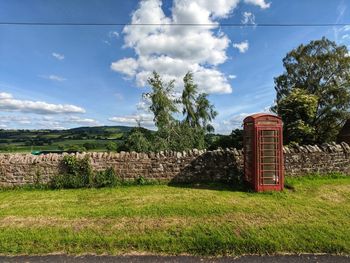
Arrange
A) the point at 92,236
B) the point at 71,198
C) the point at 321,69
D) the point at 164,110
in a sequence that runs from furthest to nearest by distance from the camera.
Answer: the point at 321,69 → the point at 164,110 → the point at 71,198 → the point at 92,236

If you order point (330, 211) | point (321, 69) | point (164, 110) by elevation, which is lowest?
point (330, 211)

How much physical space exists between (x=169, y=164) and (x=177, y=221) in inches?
137

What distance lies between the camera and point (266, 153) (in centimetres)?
717

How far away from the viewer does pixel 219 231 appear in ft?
14.5

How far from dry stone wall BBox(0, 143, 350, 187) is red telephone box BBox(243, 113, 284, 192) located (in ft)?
4.16

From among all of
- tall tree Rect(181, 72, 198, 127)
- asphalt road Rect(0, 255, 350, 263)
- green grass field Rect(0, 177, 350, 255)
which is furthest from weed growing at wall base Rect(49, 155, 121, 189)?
tall tree Rect(181, 72, 198, 127)

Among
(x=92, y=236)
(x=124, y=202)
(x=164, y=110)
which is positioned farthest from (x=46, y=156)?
(x=164, y=110)

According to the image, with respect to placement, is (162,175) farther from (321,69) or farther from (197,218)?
(321,69)

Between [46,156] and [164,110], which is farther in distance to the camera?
[164,110]

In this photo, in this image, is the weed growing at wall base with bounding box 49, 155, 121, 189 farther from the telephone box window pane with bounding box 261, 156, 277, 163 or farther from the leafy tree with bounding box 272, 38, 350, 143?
the leafy tree with bounding box 272, 38, 350, 143

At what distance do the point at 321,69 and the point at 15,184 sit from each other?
28054 mm

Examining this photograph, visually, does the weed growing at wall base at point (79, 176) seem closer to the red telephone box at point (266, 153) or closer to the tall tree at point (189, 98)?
the red telephone box at point (266, 153)

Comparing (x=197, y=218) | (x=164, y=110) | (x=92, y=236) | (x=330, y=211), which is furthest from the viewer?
(x=164, y=110)

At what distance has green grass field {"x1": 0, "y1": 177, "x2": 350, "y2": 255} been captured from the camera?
13.1 ft
